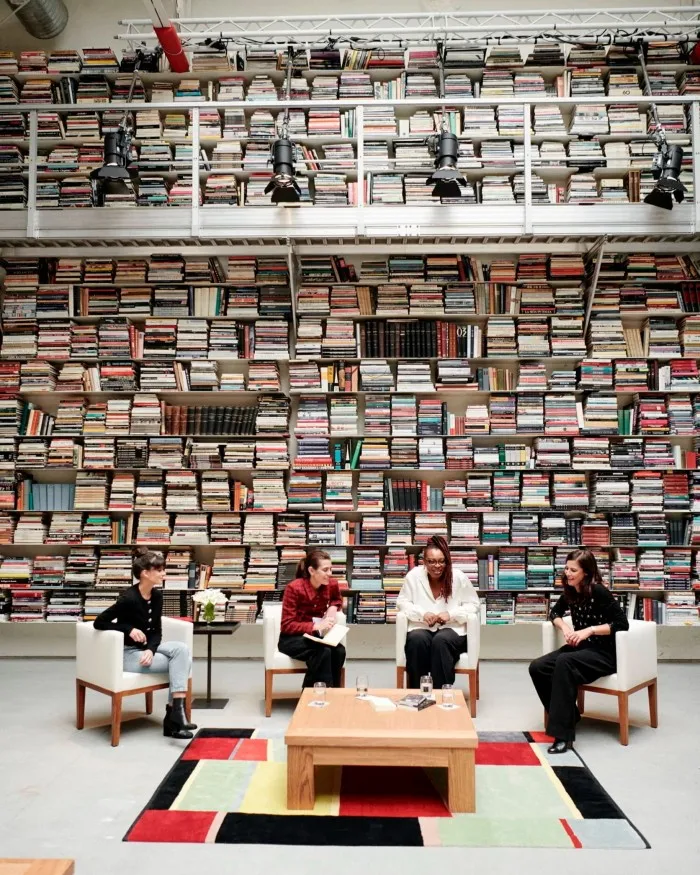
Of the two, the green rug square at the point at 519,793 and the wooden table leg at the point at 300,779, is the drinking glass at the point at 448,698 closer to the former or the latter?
the green rug square at the point at 519,793

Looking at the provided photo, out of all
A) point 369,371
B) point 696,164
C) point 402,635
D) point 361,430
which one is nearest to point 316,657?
point 402,635

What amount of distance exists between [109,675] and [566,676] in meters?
2.41

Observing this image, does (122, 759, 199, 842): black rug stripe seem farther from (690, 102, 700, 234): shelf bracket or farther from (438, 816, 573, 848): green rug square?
(690, 102, 700, 234): shelf bracket

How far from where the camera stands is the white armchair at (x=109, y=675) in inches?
165

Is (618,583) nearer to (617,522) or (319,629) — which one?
(617,522)

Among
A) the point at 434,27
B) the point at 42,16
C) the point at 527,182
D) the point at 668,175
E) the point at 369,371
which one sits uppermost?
the point at 42,16

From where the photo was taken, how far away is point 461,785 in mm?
3258

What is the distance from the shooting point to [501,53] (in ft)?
21.1

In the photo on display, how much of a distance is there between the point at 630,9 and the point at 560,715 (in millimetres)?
5675

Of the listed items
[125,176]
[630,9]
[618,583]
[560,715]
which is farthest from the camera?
[630,9]

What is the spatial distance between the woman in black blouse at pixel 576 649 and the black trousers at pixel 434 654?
0.49 meters

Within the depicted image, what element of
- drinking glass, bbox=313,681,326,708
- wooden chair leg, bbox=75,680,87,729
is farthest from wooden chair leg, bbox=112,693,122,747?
drinking glass, bbox=313,681,326,708

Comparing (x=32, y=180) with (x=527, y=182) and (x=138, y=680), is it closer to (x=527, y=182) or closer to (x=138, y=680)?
(x=527, y=182)

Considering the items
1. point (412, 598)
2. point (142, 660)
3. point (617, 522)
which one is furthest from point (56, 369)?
point (617, 522)
